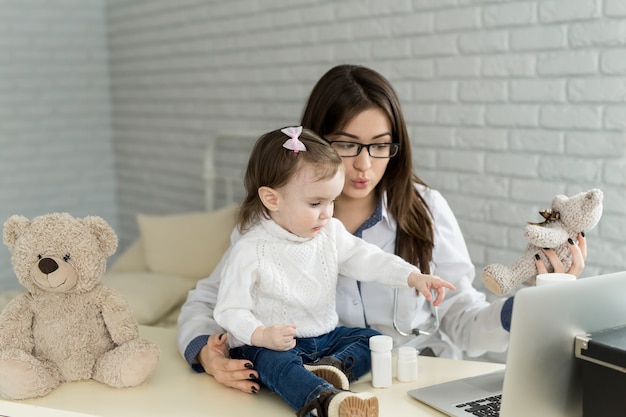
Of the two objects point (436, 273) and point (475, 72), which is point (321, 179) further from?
point (475, 72)

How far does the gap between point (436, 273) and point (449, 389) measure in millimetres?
536

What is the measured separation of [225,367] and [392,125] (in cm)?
72

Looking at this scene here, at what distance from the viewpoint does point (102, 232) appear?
1.47 m

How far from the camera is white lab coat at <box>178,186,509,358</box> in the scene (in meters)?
1.79

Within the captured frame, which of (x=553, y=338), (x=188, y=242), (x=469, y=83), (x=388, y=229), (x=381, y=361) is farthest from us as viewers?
(x=188, y=242)

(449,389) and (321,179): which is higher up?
(321,179)

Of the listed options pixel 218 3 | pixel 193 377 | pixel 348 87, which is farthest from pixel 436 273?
pixel 218 3

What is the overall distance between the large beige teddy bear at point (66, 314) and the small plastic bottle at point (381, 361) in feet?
1.42

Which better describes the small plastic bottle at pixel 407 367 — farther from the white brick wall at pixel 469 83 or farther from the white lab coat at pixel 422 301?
the white brick wall at pixel 469 83

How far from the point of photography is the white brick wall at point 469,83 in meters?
2.10

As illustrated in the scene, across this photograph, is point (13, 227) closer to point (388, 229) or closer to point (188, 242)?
point (388, 229)

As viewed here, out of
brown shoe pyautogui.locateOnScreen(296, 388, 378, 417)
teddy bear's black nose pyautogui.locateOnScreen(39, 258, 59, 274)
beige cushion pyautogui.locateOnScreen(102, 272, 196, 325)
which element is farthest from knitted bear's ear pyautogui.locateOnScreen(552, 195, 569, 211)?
beige cushion pyautogui.locateOnScreen(102, 272, 196, 325)

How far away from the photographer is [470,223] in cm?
250

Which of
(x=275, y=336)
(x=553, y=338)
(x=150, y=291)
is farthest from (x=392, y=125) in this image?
(x=150, y=291)
